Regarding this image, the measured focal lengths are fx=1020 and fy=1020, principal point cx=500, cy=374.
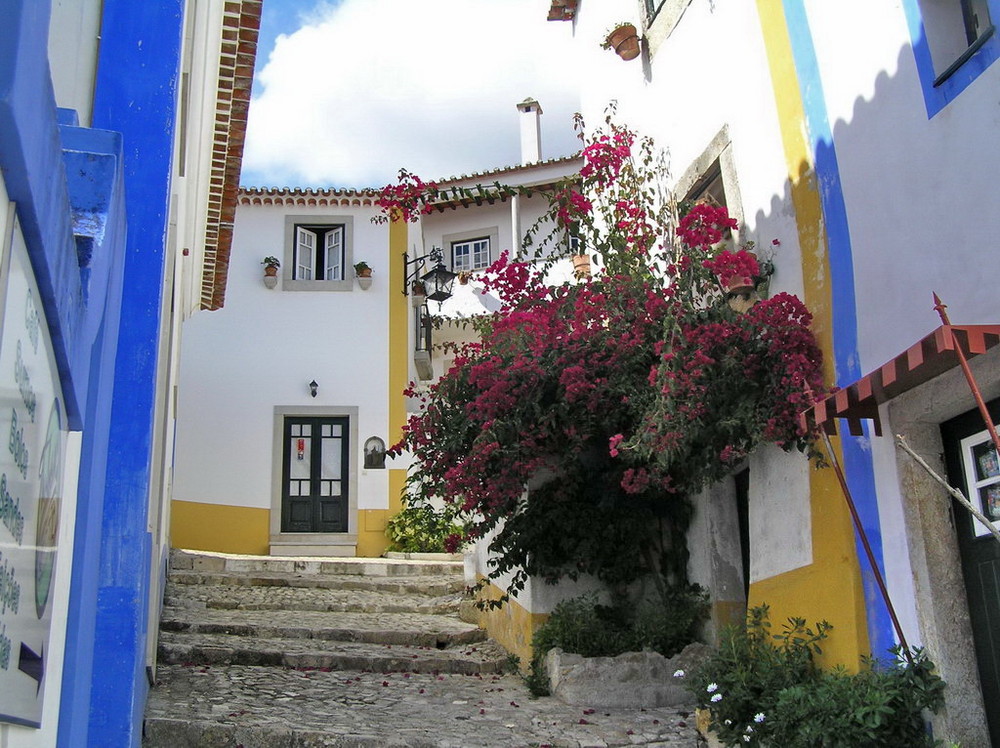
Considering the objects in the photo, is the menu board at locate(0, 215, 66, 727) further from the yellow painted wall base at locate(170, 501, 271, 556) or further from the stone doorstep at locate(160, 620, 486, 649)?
the yellow painted wall base at locate(170, 501, 271, 556)

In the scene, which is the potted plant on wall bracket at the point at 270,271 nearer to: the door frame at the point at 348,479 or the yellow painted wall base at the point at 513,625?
the door frame at the point at 348,479

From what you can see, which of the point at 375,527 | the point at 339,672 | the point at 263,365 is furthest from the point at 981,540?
the point at 263,365

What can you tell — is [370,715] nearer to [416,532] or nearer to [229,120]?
[229,120]

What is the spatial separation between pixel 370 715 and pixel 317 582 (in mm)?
5293

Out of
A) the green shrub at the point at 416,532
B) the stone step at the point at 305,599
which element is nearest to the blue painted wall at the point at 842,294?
the stone step at the point at 305,599

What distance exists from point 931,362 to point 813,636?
201cm

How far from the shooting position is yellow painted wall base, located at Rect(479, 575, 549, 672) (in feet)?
26.1

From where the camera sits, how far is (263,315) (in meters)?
17.7

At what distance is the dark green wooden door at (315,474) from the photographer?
17.0 m

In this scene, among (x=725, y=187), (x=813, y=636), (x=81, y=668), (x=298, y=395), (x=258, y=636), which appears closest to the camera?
(x=81, y=668)

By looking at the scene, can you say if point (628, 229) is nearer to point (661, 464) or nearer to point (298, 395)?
point (661, 464)

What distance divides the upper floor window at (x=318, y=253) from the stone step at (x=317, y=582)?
7.06m

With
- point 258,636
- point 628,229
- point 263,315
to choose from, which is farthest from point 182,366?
point 628,229

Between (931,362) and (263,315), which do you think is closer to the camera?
(931,362)
